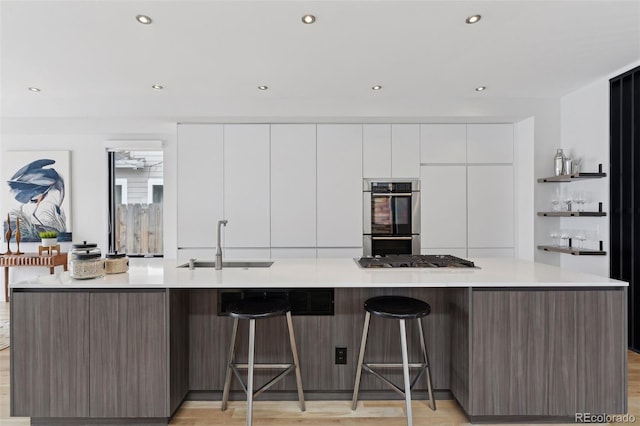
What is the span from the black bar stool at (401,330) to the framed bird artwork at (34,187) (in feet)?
14.6

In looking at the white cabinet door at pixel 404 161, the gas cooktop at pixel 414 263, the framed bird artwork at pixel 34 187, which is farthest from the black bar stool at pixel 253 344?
the framed bird artwork at pixel 34 187

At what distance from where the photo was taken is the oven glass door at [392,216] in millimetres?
4129

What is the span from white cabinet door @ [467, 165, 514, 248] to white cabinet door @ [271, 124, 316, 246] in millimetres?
1853

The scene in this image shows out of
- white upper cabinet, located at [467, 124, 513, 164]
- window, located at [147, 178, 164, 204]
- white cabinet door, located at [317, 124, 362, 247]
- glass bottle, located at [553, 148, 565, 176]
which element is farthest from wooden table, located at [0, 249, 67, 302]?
glass bottle, located at [553, 148, 565, 176]

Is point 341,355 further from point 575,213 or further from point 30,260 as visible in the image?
point 30,260

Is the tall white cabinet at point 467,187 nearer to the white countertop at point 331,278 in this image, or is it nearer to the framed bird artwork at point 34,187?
the white countertop at point 331,278

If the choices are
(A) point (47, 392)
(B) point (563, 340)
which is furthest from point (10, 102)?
(B) point (563, 340)

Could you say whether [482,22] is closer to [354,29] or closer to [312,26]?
[354,29]

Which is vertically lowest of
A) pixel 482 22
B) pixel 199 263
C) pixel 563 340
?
pixel 563 340

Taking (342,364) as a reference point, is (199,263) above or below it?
above

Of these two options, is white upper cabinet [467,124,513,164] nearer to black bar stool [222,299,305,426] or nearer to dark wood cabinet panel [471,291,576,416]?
dark wood cabinet panel [471,291,576,416]

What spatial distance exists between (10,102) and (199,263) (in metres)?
3.19

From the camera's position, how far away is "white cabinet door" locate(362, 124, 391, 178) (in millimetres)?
4102

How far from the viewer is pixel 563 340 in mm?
1966
